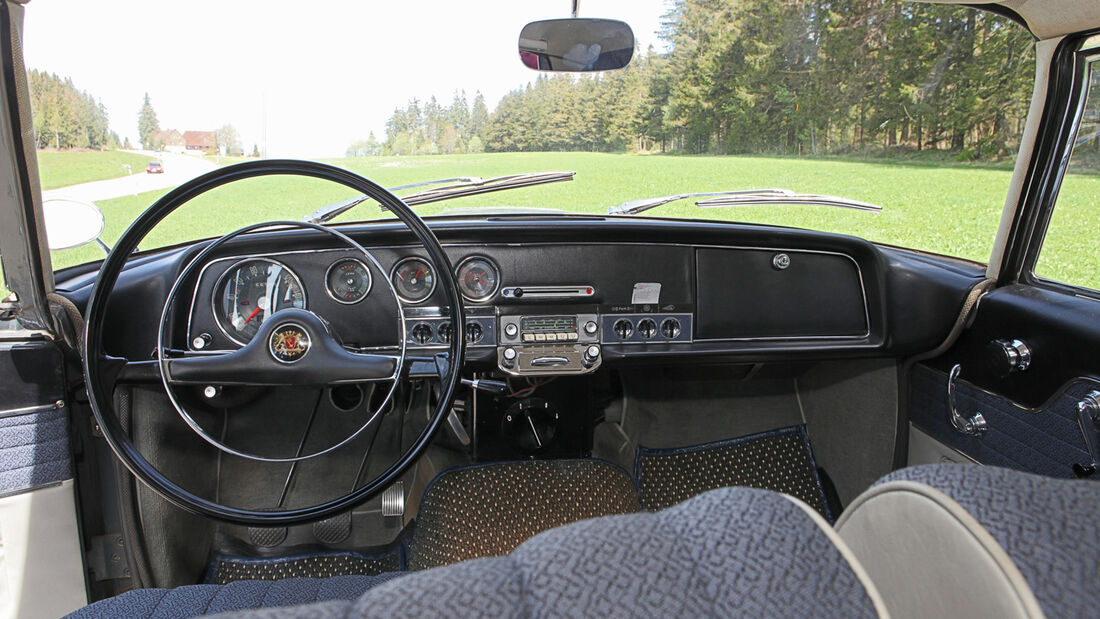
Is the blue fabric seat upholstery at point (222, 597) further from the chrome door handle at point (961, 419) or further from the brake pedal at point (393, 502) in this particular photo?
the chrome door handle at point (961, 419)

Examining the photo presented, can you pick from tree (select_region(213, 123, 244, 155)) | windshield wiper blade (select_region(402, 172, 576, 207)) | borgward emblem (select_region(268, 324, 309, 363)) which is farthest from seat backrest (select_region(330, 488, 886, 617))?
windshield wiper blade (select_region(402, 172, 576, 207))

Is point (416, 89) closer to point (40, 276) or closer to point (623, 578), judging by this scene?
point (40, 276)

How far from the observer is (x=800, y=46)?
2.64 metres

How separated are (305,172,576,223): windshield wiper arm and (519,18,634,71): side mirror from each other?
463mm

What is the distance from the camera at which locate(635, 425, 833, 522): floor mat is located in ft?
9.93

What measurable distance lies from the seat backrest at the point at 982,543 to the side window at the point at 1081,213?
76.3 inches

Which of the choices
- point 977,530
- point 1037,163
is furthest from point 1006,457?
point 977,530

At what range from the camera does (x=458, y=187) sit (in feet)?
8.30

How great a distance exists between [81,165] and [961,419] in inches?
117

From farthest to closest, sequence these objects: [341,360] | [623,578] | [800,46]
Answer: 1. [800,46]
2. [341,360]
3. [623,578]

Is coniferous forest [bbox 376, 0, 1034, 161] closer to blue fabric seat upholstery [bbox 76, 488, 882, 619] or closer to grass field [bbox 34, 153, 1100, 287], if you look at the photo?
grass field [bbox 34, 153, 1100, 287]

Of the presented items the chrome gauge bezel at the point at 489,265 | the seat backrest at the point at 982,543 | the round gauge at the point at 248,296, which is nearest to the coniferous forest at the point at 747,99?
the chrome gauge bezel at the point at 489,265

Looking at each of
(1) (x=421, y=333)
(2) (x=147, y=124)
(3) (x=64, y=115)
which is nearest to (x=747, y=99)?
(1) (x=421, y=333)

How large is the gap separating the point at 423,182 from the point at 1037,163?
2.04m
